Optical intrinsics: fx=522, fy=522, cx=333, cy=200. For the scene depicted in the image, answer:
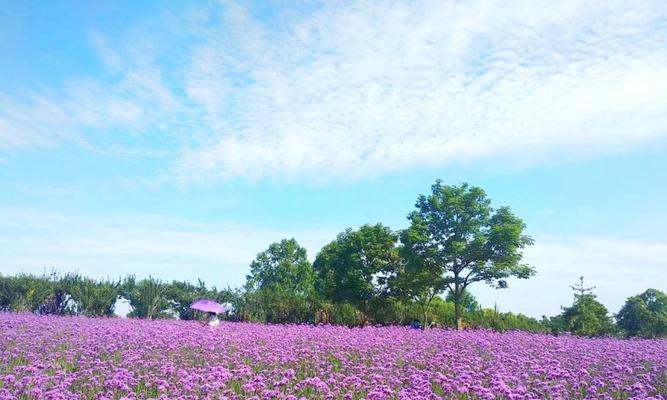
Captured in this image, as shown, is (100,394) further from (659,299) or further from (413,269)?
(659,299)

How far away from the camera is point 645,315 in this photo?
31.5m

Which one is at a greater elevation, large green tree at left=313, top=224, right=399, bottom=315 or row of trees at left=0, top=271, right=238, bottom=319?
large green tree at left=313, top=224, right=399, bottom=315

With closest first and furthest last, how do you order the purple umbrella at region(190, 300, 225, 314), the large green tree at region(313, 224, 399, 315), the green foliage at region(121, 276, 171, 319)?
the purple umbrella at region(190, 300, 225, 314) < the green foliage at region(121, 276, 171, 319) < the large green tree at region(313, 224, 399, 315)

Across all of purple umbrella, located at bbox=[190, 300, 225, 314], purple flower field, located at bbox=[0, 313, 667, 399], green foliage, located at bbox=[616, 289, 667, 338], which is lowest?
purple flower field, located at bbox=[0, 313, 667, 399]

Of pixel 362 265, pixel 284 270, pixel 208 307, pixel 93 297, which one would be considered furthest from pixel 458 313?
pixel 284 270

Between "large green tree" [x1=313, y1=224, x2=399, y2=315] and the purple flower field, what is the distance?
2610 cm

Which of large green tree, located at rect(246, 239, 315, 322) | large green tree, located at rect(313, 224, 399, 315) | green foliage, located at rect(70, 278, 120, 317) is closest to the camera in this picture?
green foliage, located at rect(70, 278, 120, 317)

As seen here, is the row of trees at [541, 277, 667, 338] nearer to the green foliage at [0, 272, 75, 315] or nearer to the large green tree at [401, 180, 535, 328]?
the large green tree at [401, 180, 535, 328]

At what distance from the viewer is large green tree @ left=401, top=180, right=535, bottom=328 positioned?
33.1 m

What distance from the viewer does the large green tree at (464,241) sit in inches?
1303

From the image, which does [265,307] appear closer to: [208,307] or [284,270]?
[208,307]

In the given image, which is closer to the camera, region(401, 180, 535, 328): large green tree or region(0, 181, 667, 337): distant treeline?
region(0, 181, 667, 337): distant treeline

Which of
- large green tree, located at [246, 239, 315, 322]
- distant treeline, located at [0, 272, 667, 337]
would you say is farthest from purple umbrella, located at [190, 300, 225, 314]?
large green tree, located at [246, 239, 315, 322]

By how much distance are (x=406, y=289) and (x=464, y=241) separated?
6505 millimetres
